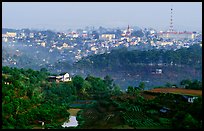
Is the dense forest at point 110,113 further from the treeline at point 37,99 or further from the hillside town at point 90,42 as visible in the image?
the hillside town at point 90,42

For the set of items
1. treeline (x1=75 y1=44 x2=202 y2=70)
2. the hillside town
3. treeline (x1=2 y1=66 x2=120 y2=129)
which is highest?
the hillside town

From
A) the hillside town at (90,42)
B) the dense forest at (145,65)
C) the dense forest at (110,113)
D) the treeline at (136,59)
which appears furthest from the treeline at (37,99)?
the hillside town at (90,42)

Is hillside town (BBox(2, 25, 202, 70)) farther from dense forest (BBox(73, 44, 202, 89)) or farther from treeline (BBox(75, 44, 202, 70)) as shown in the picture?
dense forest (BBox(73, 44, 202, 89))

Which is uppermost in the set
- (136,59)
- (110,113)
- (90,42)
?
(90,42)

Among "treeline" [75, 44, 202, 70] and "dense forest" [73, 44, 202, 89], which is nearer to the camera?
"dense forest" [73, 44, 202, 89]

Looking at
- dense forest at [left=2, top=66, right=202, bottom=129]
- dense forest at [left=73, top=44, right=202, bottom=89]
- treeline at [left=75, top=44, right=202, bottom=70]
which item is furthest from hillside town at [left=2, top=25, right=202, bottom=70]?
dense forest at [left=2, top=66, right=202, bottom=129]

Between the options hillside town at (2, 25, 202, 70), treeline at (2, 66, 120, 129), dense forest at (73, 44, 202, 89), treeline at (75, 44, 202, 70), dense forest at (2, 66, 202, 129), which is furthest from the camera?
hillside town at (2, 25, 202, 70)

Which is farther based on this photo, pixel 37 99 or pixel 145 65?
pixel 145 65

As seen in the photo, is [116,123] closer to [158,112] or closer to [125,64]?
[158,112]

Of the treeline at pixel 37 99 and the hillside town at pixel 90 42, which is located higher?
the hillside town at pixel 90 42

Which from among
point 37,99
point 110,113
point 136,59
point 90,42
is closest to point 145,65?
point 136,59

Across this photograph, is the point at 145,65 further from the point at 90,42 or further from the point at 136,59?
the point at 90,42

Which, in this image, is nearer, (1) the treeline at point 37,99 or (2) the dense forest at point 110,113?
(2) the dense forest at point 110,113
